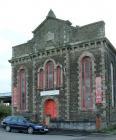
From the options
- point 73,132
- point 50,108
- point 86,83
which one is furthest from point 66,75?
point 73,132

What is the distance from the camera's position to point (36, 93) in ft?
118

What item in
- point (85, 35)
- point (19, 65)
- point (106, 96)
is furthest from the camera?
point (19, 65)

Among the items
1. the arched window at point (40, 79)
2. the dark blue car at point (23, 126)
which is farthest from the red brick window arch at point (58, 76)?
the dark blue car at point (23, 126)

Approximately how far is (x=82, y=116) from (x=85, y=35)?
754cm

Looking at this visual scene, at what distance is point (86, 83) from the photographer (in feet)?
106

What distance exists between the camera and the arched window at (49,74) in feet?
115

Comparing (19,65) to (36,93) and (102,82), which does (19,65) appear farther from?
(102,82)

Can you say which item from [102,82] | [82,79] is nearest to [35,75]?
[82,79]

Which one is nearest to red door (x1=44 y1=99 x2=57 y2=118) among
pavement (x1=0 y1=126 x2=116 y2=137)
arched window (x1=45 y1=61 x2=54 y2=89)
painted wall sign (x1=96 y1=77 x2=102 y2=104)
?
arched window (x1=45 y1=61 x2=54 y2=89)

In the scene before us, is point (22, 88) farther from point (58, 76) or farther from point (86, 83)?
point (86, 83)

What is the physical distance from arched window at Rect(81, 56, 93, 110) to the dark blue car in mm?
5088

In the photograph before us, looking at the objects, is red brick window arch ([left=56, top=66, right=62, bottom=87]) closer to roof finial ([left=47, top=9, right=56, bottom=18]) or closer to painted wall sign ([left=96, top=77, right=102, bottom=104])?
painted wall sign ([left=96, top=77, right=102, bottom=104])

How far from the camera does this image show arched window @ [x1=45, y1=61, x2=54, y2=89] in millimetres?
35062

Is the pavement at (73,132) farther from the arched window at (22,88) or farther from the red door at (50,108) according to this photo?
the arched window at (22,88)
